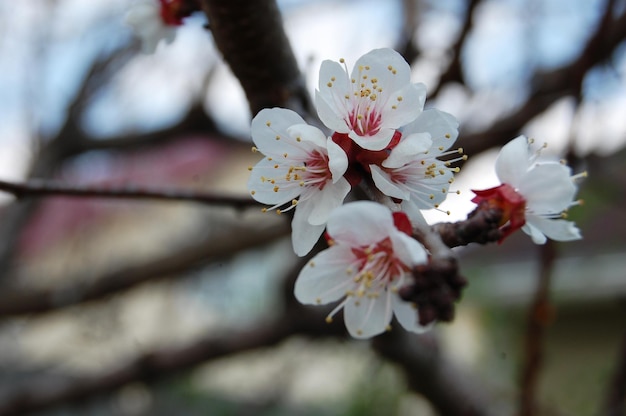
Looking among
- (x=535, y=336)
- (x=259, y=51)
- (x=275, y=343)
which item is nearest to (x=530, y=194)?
(x=259, y=51)

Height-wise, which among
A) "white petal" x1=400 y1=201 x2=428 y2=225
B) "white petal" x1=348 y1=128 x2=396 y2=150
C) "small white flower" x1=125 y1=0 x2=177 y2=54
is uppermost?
"small white flower" x1=125 y1=0 x2=177 y2=54

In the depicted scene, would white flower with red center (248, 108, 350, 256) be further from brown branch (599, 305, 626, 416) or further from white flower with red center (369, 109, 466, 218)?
brown branch (599, 305, 626, 416)

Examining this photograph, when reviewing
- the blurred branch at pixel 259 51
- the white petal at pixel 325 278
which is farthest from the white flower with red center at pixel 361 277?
the blurred branch at pixel 259 51

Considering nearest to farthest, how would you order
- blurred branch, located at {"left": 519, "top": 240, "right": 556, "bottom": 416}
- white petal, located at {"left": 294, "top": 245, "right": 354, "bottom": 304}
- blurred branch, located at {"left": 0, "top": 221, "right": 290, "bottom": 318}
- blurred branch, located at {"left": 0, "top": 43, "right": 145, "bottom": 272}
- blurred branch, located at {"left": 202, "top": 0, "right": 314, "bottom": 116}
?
white petal, located at {"left": 294, "top": 245, "right": 354, "bottom": 304} < blurred branch, located at {"left": 202, "top": 0, "right": 314, "bottom": 116} < blurred branch, located at {"left": 519, "top": 240, "right": 556, "bottom": 416} < blurred branch, located at {"left": 0, "top": 221, "right": 290, "bottom": 318} < blurred branch, located at {"left": 0, "top": 43, "right": 145, "bottom": 272}

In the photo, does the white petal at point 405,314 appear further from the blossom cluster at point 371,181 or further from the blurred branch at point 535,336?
the blurred branch at point 535,336

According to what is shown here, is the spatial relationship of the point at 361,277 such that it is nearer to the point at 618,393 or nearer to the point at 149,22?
the point at 149,22

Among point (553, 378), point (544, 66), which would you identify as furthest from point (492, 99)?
point (553, 378)

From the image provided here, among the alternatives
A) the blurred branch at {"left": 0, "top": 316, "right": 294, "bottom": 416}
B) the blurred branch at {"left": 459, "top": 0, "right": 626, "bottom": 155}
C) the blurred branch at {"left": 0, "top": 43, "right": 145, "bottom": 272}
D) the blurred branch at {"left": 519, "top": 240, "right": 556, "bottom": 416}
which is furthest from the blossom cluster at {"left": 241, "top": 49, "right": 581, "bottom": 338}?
the blurred branch at {"left": 0, "top": 43, "right": 145, "bottom": 272}
